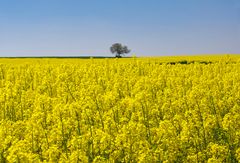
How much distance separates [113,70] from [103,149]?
44.8 ft

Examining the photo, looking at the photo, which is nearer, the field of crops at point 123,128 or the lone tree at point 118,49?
the field of crops at point 123,128

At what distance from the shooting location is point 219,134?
9461 millimetres

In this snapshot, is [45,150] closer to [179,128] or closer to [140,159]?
[140,159]

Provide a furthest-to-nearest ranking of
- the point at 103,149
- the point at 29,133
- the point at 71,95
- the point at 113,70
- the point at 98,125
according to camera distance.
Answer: the point at 113,70 < the point at 71,95 < the point at 98,125 < the point at 29,133 < the point at 103,149

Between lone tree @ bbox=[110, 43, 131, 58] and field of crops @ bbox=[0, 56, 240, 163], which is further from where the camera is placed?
lone tree @ bbox=[110, 43, 131, 58]

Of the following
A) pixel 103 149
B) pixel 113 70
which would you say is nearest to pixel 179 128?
pixel 103 149

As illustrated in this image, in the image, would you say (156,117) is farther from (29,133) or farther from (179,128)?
(29,133)

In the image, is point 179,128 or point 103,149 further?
point 179,128

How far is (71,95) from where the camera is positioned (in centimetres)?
1387

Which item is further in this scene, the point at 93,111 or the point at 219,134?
the point at 93,111

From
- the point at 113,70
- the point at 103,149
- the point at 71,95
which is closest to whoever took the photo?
the point at 103,149

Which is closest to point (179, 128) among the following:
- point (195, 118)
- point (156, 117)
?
point (195, 118)

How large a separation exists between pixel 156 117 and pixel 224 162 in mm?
2875

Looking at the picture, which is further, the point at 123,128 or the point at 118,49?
the point at 118,49
